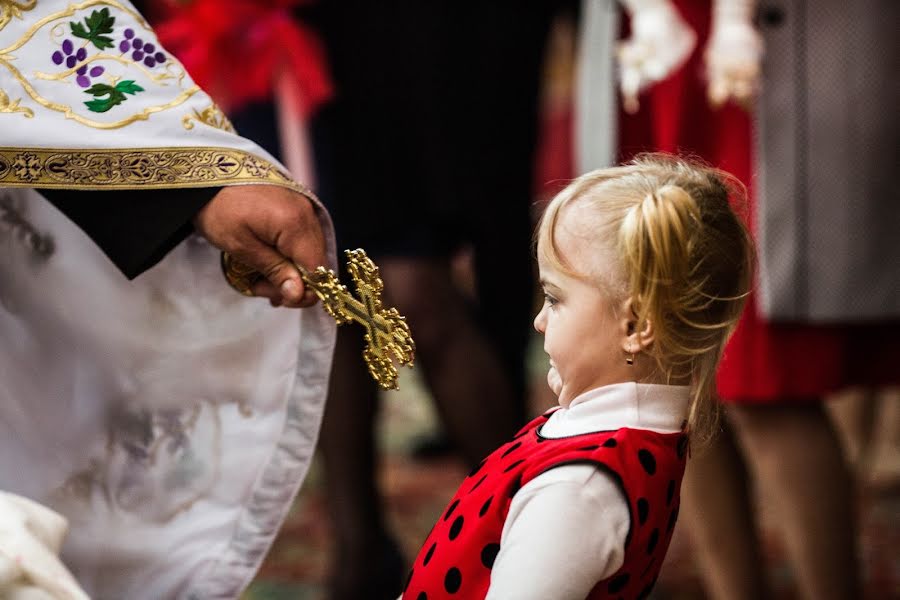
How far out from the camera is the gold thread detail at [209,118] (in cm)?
126

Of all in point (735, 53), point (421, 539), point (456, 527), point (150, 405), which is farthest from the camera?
point (421, 539)

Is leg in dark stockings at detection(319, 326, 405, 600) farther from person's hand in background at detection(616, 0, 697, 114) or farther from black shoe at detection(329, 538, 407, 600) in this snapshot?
person's hand in background at detection(616, 0, 697, 114)

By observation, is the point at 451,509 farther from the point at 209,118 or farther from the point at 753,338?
the point at 753,338

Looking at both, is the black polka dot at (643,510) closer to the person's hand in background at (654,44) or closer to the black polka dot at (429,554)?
the black polka dot at (429,554)

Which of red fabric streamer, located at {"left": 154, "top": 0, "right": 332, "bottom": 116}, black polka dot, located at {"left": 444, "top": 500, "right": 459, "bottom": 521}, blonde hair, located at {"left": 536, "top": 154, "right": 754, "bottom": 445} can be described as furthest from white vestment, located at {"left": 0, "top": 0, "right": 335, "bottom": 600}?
red fabric streamer, located at {"left": 154, "top": 0, "right": 332, "bottom": 116}

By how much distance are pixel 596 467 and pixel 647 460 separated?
6 cm

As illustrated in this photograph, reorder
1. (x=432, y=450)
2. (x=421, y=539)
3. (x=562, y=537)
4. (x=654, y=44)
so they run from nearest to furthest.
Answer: (x=562, y=537)
(x=654, y=44)
(x=421, y=539)
(x=432, y=450)

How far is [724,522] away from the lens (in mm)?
1820

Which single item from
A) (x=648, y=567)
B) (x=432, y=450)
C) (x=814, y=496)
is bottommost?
(x=432, y=450)

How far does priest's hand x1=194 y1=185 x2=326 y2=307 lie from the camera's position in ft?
3.99

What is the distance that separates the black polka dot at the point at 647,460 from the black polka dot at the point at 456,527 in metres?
0.17

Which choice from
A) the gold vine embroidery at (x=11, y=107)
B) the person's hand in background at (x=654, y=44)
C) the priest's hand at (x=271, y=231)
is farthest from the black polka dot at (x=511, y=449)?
the person's hand in background at (x=654, y=44)

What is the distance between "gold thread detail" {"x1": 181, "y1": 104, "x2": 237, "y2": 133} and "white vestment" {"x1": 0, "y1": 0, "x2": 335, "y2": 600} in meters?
0.19

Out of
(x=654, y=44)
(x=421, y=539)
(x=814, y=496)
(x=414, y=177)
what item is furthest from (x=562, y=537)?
(x=421, y=539)
